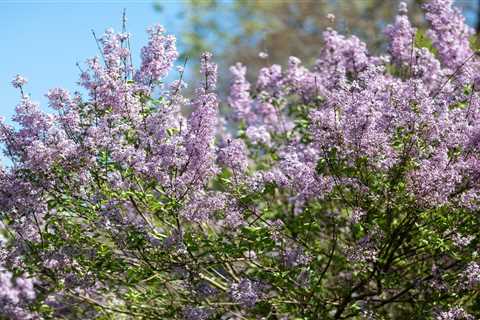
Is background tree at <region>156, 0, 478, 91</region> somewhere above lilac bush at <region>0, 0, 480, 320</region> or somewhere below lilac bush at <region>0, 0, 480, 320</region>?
above

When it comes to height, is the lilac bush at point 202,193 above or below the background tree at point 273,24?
below

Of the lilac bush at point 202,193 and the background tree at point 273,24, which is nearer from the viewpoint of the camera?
the lilac bush at point 202,193

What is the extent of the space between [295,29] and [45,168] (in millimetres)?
22274

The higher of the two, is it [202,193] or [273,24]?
[273,24]

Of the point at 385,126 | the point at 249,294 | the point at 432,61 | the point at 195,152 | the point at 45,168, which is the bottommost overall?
A: the point at 249,294

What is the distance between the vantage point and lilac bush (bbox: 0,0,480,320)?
5484 millimetres

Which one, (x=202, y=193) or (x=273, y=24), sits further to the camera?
(x=273, y=24)

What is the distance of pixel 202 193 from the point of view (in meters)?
5.68

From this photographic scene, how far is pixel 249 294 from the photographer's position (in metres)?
5.66

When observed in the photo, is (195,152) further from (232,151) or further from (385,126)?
(385,126)

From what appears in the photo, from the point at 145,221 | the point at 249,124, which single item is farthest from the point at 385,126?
the point at 249,124

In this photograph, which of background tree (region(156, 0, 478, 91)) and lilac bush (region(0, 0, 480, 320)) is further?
background tree (region(156, 0, 478, 91))

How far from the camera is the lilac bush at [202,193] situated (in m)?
5.48

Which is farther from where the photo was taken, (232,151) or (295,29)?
(295,29)
